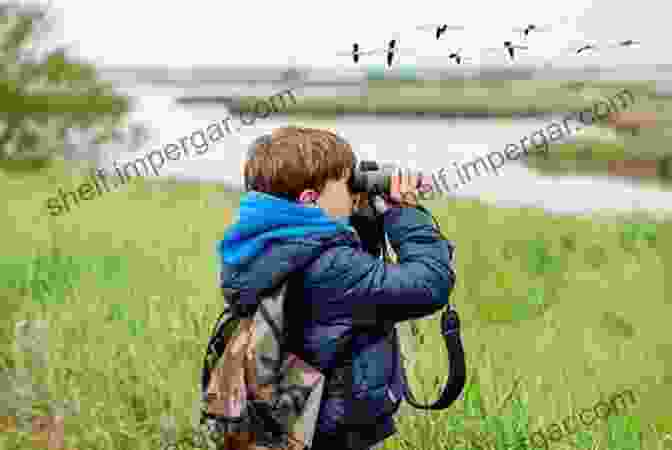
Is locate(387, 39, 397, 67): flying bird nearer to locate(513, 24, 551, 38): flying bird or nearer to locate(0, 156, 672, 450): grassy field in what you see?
locate(513, 24, 551, 38): flying bird

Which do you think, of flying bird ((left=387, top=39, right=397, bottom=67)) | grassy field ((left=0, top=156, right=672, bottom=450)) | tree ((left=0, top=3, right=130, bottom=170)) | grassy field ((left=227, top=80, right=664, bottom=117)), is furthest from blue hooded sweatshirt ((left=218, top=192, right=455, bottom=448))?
grassy field ((left=227, top=80, right=664, bottom=117))

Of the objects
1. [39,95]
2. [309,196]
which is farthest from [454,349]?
[39,95]

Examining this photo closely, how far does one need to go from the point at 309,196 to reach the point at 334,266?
17 cm

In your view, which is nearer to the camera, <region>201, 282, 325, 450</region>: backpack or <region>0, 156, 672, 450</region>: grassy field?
<region>201, 282, 325, 450</region>: backpack

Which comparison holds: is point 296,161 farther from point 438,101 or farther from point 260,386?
point 438,101

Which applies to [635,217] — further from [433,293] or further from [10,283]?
[433,293]

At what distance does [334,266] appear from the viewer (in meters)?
1.96

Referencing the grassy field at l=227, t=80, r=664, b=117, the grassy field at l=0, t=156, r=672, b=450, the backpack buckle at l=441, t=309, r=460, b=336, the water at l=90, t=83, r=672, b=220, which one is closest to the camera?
the backpack buckle at l=441, t=309, r=460, b=336

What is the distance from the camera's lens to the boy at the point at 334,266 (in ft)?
6.43

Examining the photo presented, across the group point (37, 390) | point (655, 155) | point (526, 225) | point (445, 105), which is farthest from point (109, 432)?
point (445, 105)

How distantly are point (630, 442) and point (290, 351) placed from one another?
Answer: 1349 millimetres

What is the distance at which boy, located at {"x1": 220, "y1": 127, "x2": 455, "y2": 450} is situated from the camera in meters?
1.96

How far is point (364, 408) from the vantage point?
2057 millimetres

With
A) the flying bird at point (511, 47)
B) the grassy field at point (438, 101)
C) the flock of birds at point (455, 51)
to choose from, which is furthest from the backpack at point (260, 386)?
the grassy field at point (438, 101)
